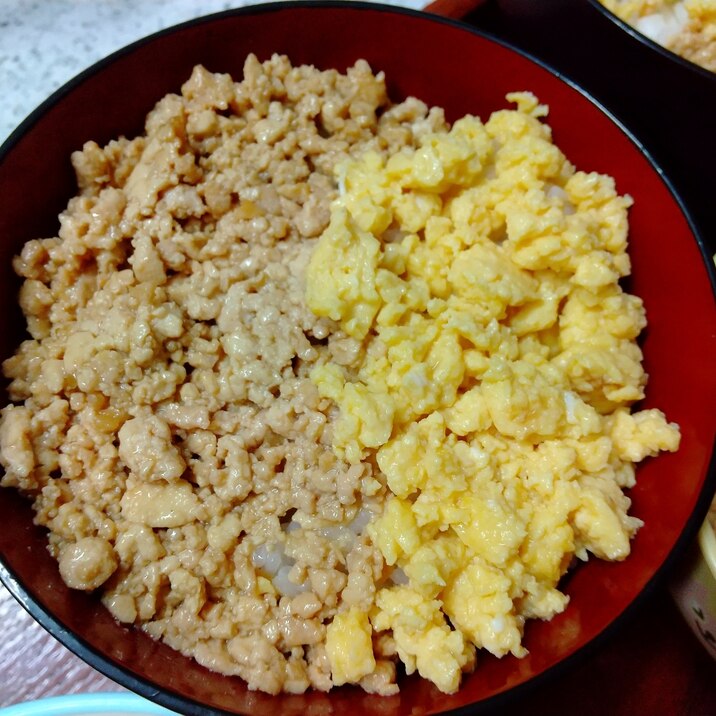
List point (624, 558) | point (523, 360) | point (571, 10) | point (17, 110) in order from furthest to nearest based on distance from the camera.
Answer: point (17, 110) → point (571, 10) → point (523, 360) → point (624, 558)

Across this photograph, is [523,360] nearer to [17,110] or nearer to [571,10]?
[571,10]

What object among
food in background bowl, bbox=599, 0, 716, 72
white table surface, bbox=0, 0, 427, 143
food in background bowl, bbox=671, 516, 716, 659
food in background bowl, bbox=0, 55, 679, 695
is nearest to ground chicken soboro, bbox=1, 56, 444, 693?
food in background bowl, bbox=0, 55, 679, 695

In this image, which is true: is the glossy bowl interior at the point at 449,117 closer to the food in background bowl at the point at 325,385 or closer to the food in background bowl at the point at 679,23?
the food in background bowl at the point at 325,385

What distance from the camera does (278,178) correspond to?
1188 millimetres

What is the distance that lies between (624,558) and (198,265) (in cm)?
77

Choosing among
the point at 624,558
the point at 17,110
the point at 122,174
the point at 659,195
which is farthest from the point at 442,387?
the point at 17,110

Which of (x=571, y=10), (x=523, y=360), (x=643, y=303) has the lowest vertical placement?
(x=523, y=360)

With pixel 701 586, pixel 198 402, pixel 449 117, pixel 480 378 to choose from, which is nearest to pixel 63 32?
pixel 449 117

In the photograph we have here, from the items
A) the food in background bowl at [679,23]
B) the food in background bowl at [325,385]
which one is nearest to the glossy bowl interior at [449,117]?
the food in background bowl at [325,385]

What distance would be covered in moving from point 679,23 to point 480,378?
838mm

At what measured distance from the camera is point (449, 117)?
4.49 feet

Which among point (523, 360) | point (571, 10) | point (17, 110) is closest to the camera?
point (523, 360)

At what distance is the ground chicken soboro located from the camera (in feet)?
3.21

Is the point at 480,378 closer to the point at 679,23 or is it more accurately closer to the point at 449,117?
the point at 449,117
